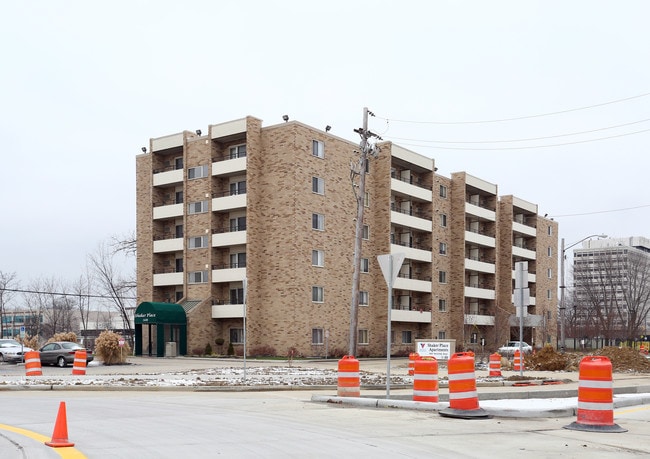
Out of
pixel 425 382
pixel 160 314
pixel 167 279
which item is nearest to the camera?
pixel 425 382

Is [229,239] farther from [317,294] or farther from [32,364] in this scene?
[32,364]

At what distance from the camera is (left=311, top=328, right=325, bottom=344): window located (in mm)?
49438

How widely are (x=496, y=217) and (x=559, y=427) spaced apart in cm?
6348

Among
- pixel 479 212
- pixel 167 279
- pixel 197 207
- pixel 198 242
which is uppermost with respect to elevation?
pixel 479 212

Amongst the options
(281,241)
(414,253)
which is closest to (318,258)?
(281,241)

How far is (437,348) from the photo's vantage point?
101 ft

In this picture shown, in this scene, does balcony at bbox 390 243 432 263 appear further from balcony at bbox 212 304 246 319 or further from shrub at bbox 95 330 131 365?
shrub at bbox 95 330 131 365

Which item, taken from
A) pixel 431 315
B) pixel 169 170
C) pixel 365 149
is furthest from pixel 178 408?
pixel 431 315

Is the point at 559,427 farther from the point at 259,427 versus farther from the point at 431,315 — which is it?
the point at 431,315

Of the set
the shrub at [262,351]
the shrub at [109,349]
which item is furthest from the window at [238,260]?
the shrub at [109,349]

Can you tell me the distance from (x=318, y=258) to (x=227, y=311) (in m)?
7.40

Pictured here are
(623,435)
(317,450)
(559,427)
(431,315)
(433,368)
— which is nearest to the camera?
(317,450)

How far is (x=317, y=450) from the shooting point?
893cm

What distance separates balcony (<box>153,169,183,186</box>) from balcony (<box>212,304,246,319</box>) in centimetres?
1022
